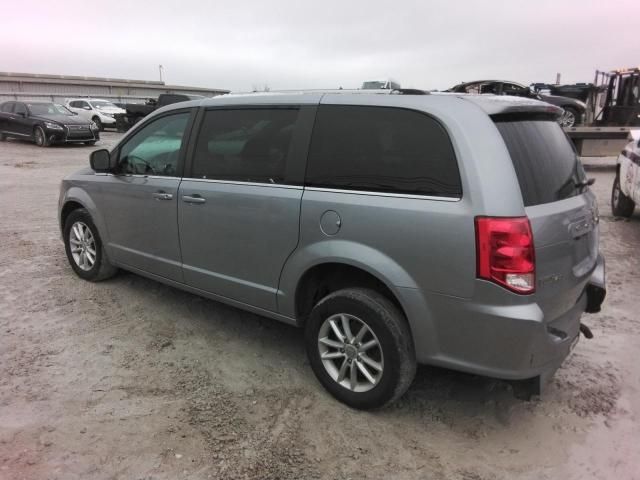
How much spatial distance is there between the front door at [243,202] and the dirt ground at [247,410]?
1.84ft

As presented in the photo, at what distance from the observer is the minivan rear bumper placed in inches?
97.7

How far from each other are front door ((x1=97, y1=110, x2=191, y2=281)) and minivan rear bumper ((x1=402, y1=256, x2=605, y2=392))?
2125 millimetres

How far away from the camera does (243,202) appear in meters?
3.42

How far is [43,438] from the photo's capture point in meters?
2.79

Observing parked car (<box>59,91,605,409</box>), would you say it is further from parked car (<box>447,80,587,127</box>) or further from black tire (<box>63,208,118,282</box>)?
parked car (<box>447,80,587,127</box>)

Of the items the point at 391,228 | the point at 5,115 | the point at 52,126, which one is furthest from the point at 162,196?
the point at 5,115

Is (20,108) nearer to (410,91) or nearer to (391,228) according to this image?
(410,91)

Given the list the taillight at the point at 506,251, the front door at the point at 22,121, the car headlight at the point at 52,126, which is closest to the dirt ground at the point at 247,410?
the taillight at the point at 506,251

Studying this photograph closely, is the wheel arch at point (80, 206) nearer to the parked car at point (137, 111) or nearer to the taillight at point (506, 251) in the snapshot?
the taillight at point (506, 251)

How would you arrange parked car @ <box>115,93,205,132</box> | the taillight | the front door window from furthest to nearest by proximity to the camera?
1. parked car @ <box>115,93,205,132</box>
2. the front door window
3. the taillight

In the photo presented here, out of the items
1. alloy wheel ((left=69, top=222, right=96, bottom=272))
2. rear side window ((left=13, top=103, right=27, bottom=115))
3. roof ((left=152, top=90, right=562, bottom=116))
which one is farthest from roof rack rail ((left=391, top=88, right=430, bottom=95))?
rear side window ((left=13, top=103, right=27, bottom=115))

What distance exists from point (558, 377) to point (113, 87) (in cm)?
5323

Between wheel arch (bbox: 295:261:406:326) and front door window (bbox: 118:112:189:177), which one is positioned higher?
front door window (bbox: 118:112:189:177)

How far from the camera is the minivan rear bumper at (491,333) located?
248cm
